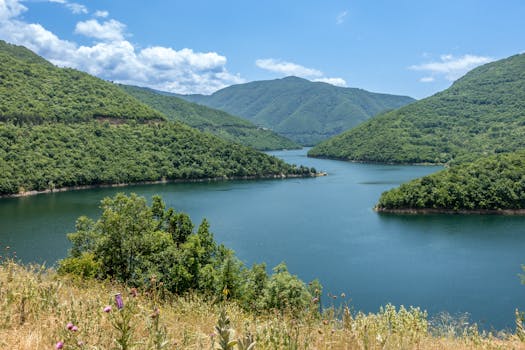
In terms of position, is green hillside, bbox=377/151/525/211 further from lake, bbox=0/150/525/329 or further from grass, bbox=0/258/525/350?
grass, bbox=0/258/525/350

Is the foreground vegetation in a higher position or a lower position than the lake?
higher

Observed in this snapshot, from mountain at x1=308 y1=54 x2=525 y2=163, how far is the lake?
77568mm

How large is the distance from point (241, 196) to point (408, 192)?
106 feet

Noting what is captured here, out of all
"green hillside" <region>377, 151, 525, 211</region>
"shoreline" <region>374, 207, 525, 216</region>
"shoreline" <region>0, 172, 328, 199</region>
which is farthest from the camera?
"shoreline" <region>0, 172, 328, 199</region>

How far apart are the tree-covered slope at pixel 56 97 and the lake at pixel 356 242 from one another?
3924 centimetres

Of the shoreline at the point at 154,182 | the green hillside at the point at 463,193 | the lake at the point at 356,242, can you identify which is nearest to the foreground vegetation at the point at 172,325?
the lake at the point at 356,242

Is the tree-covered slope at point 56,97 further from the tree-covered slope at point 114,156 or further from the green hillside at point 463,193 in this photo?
the green hillside at point 463,193

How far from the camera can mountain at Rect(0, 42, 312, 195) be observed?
87.8 metres

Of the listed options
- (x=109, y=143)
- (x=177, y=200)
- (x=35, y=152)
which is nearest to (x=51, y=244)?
(x=177, y=200)

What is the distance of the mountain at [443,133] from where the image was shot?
482 feet

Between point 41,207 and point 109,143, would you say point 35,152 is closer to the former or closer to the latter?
point 109,143

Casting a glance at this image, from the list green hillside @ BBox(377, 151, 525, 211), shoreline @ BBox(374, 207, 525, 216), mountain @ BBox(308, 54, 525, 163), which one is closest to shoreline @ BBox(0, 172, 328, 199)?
mountain @ BBox(308, 54, 525, 163)

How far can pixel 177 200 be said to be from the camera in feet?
244

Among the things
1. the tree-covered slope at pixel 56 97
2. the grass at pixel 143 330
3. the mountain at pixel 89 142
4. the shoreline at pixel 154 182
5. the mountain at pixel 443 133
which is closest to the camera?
the grass at pixel 143 330
